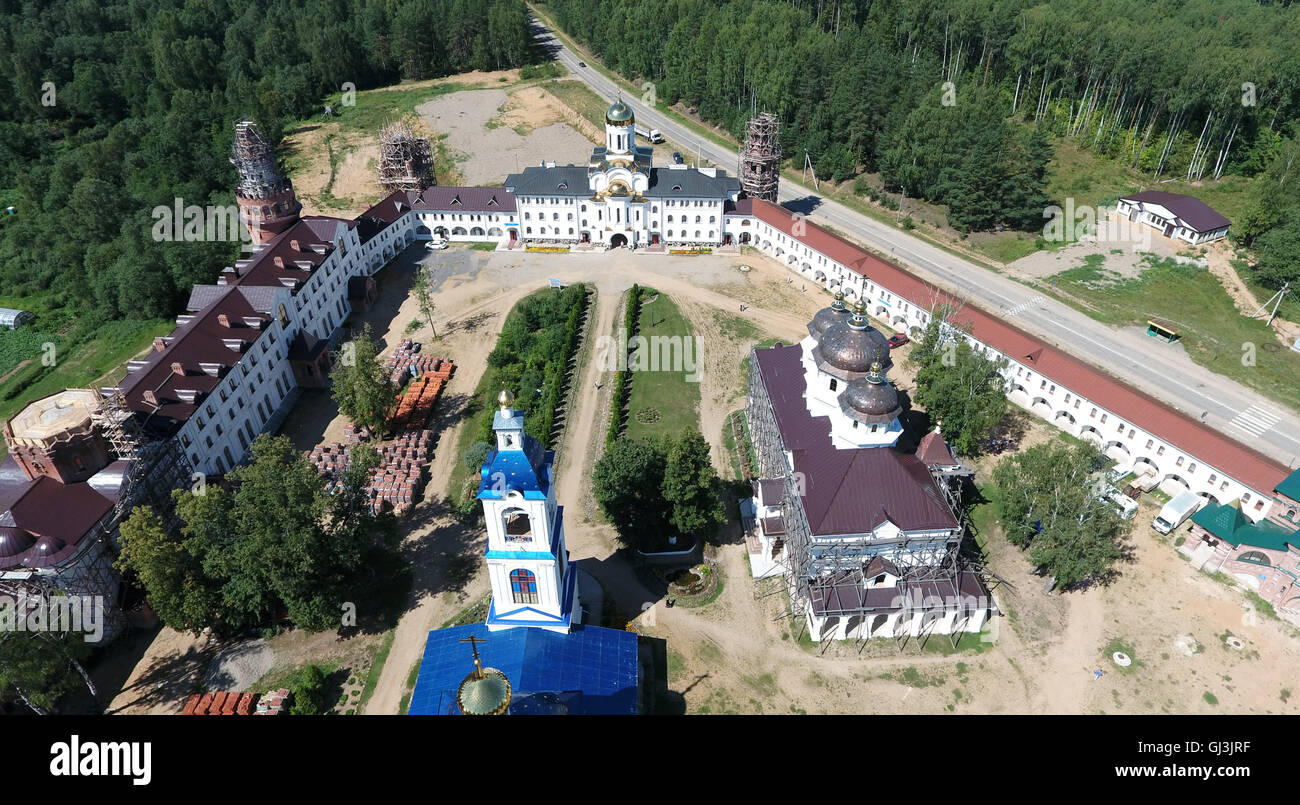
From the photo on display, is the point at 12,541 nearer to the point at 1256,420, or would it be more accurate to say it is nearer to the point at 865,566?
the point at 865,566

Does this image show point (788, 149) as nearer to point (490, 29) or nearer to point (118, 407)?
point (490, 29)

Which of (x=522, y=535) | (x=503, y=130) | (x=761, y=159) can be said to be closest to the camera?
(x=522, y=535)

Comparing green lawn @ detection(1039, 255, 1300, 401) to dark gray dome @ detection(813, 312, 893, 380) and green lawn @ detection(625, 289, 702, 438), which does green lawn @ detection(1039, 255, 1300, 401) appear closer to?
dark gray dome @ detection(813, 312, 893, 380)

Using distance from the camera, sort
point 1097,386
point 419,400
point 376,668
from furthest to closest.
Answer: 1. point 419,400
2. point 1097,386
3. point 376,668

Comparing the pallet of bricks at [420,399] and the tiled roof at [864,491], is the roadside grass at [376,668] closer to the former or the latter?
the pallet of bricks at [420,399]

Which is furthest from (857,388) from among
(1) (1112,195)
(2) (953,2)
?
(2) (953,2)

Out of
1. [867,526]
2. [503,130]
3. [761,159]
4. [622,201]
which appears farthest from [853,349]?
[503,130]

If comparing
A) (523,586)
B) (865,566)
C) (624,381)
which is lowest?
(624,381)

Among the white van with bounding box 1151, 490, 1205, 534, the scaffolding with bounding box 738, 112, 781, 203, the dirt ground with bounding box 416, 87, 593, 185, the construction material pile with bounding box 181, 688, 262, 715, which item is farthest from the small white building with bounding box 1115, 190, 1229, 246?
the construction material pile with bounding box 181, 688, 262, 715

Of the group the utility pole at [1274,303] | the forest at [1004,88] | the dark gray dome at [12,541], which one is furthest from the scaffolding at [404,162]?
the utility pole at [1274,303]
